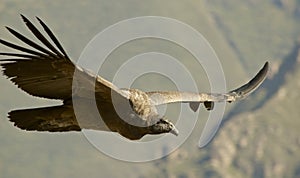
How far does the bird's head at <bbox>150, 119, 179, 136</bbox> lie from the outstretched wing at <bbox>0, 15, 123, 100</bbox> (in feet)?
4.19

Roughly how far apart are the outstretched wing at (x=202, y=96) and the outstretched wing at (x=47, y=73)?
7.45ft

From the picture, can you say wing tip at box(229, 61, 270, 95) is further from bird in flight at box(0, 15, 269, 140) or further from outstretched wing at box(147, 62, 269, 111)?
bird in flight at box(0, 15, 269, 140)

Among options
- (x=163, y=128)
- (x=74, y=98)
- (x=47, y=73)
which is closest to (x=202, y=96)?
(x=163, y=128)

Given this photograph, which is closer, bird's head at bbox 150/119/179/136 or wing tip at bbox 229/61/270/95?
bird's head at bbox 150/119/179/136

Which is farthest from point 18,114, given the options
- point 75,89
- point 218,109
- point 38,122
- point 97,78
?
point 218,109

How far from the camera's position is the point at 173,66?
86.0 ft

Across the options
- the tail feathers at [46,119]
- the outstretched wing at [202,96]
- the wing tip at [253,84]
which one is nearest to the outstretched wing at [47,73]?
the tail feathers at [46,119]

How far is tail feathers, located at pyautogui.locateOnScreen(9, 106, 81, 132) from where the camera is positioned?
1945 centimetres

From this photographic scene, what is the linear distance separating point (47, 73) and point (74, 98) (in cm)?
134

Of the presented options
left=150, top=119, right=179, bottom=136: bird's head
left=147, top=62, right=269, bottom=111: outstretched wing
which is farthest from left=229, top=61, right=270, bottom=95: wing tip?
left=150, top=119, right=179, bottom=136: bird's head

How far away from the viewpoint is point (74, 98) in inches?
741

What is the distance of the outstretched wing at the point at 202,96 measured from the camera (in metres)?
20.6

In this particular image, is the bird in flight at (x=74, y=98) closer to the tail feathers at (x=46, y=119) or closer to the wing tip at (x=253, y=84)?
the tail feathers at (x=46, y=119)

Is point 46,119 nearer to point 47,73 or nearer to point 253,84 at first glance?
point 47,73
